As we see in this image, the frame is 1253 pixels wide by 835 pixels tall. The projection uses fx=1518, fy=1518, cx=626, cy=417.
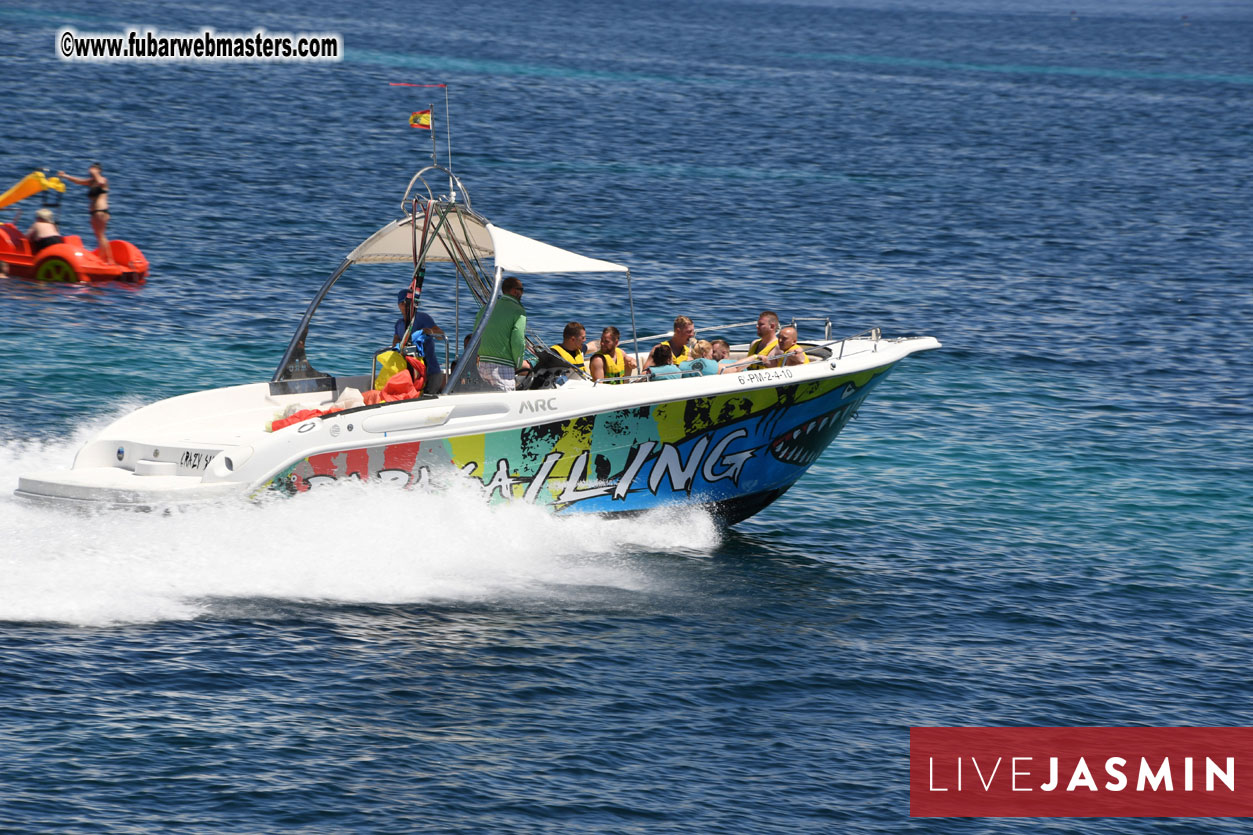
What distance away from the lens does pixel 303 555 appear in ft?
43.9

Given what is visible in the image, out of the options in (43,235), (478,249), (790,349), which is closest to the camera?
(790,349)

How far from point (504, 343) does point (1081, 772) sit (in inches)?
254

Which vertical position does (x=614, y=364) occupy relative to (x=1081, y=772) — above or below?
above

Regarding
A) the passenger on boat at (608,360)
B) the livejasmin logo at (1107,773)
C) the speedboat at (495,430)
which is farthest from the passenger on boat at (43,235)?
the livejasmin logo at (1107,773)

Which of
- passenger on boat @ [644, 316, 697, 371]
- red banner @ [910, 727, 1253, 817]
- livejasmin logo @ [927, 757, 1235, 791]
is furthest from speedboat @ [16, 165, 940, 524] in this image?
livejasmin logo @ [927, 757, 1235, 791]

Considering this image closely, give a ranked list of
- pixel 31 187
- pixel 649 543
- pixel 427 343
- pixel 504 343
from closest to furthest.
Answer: pixel 504 343 < pixel 427 343 < pixel 649 543 < pixel 31 187

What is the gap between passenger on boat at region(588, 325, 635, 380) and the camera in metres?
14.8

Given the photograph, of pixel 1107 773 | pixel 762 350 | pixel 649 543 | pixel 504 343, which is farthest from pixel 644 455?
pixel 1107 773

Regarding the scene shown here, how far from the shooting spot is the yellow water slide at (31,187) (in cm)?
2664

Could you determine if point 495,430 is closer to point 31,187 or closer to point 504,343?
point 504,343

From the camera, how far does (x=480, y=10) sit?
105125mm

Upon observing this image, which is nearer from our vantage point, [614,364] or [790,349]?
[614,364]

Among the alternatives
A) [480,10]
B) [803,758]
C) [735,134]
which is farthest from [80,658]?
[480,10]

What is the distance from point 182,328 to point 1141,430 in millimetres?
14155
